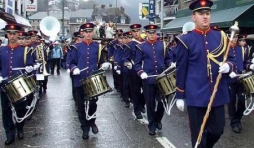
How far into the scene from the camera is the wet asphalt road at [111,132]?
6.98 meters

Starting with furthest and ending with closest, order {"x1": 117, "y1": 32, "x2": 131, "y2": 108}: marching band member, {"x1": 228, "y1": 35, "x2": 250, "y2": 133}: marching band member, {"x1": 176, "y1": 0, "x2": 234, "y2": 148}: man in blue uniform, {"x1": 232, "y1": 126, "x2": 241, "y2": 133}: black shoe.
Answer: {"x1": 117, "y1": 32, "x2": 131, "y2": 108}: marching band member → {"x1": 228, "y1": 35, "x2": 250, "y2": 133}: marching band member → {"x1": 232, "y1": 126, "x2": 241, "y2": 133}: black shoe → {"x1": 176, "y1": 0, "x2": 234, "y2": 148}: man in blue uniform

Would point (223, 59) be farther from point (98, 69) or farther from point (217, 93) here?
point (98, 69)

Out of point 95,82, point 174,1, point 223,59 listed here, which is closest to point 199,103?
point 223,59

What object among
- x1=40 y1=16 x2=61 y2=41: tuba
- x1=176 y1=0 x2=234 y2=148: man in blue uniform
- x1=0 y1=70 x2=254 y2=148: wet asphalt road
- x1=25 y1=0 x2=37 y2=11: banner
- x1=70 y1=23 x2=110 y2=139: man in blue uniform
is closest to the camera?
x1=176 y1=0 x2=234 y2=148: man in blue uniform

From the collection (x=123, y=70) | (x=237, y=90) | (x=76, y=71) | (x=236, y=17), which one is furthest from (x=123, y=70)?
(x=236, y=17)

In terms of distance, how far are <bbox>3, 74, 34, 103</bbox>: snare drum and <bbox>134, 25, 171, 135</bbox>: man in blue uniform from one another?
204 cm

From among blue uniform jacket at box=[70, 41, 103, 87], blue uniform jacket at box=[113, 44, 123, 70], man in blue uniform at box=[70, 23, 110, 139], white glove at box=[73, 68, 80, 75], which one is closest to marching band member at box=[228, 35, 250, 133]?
man in blue uniform at box=[70, 23, 110, 139]

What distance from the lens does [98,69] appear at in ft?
24.6

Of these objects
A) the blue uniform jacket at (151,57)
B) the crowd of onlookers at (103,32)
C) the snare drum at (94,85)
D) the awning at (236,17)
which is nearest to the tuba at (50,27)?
the awning at (236,17)

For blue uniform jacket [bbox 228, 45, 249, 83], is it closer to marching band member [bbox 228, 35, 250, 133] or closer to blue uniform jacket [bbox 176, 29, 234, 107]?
marching band member [bbox 228, 35, 250, 133]

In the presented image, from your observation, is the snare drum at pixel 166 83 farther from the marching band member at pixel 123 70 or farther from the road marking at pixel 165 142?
the marching band member at pixel 123 70

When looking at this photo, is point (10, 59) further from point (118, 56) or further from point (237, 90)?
point (118, 56)

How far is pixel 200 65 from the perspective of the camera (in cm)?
498

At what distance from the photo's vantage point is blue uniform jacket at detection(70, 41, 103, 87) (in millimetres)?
7395
